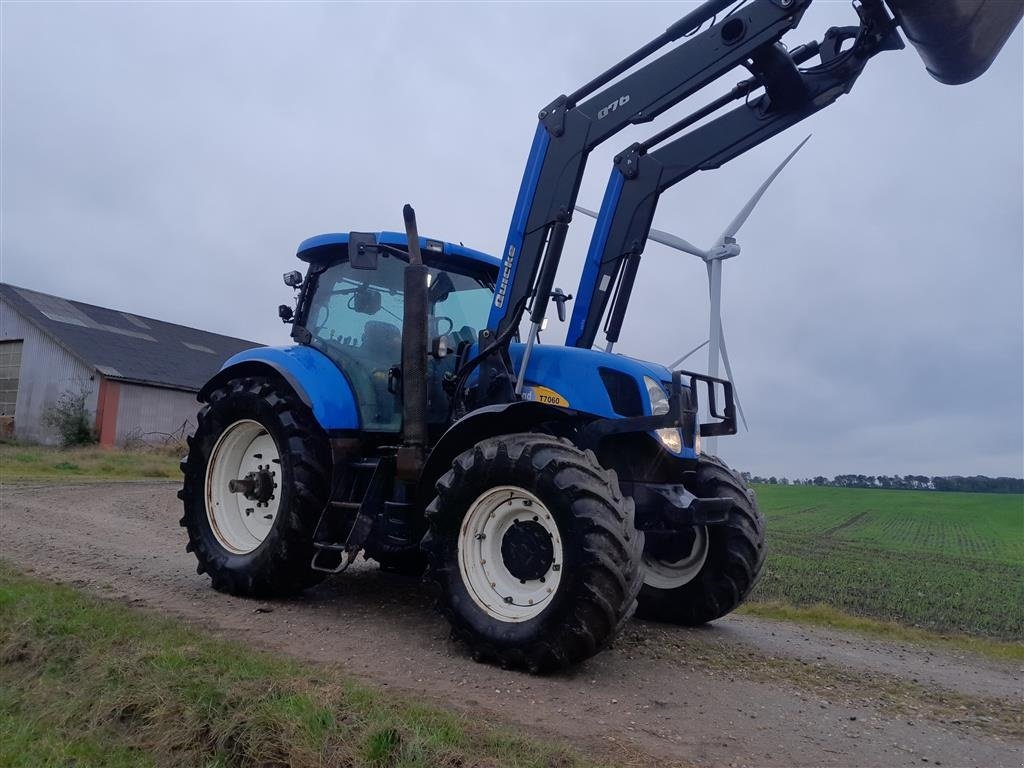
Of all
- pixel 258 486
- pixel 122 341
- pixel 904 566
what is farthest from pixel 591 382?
pixel 122 341

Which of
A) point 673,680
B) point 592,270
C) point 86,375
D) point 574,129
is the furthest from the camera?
point 86,375

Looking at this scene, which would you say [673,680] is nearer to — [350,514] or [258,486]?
Result: [350,514]

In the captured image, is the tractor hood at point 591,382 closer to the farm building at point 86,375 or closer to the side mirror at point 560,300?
the side mirror at point 560,300

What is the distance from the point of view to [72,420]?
2891 centimetres

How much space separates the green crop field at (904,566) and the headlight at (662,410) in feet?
13.3

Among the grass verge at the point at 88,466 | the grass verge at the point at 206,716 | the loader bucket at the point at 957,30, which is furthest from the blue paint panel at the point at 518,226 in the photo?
the grass verge at the point at 88,466

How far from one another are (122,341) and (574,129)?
33.0 metres

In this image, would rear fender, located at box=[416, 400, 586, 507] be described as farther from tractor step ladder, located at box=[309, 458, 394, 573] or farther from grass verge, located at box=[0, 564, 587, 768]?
grass verge, located at box=[0, 564, 587, 768]

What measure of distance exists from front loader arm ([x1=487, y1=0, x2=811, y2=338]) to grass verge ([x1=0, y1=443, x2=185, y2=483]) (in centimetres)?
1346

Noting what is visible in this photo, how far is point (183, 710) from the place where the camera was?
3.58 m

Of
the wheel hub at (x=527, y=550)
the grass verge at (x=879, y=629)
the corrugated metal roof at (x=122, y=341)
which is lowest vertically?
the grass verge at (x=879, y=629)

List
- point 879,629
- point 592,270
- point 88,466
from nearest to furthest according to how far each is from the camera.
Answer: point 592,270, point 879,629, point 88,466

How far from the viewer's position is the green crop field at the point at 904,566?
358 inches

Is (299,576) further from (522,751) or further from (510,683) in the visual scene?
(522,751)
